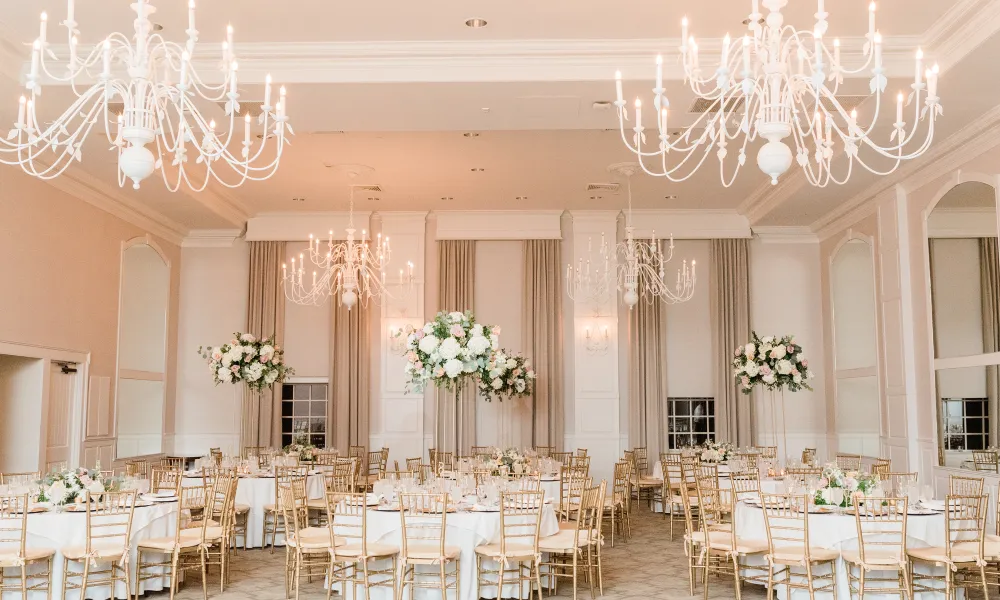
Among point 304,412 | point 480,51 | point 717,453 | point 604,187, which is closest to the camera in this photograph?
point 480,51

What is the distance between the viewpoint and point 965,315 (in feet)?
31.4

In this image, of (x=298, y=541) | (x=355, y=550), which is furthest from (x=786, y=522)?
(x=298, y=541)

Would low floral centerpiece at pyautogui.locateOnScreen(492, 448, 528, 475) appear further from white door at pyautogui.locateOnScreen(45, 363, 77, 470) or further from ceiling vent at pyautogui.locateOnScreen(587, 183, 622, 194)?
white door at pyautogui.locateOnScreen(45, 363, 77, 470)

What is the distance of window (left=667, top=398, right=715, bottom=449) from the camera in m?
14.5

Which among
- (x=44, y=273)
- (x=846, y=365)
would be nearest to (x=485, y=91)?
(x=44, y=273)

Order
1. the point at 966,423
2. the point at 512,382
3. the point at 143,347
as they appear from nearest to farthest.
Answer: the point at 966,423 → the point at 512,382 → the point at 143,347

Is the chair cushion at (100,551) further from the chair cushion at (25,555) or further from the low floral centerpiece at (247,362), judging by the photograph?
the low floral centerpiece at (247,362)

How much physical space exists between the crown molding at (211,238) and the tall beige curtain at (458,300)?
3427 millimetres

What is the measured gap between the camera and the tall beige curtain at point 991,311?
8.91 metres

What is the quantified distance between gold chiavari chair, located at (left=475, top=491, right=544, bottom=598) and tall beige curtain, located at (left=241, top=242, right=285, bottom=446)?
26.0ft

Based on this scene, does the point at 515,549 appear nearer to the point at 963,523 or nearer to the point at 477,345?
the point at 477,345

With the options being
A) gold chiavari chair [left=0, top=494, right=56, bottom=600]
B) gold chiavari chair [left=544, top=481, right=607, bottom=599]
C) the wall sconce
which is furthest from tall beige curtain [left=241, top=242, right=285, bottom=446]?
gold chiavari chair [left=544, top=481, right=607, bottom=599]

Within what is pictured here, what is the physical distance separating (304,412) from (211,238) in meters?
3.24

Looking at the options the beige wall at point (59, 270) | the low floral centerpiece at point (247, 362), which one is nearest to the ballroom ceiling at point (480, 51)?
the beige wall at point (59, 270)
